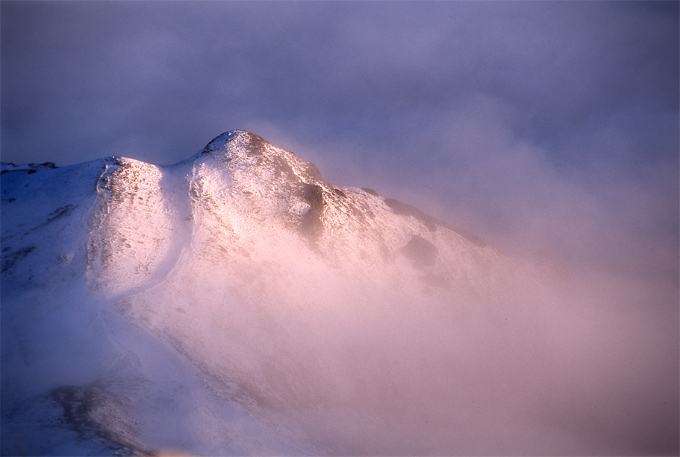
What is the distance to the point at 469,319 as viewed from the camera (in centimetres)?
4800

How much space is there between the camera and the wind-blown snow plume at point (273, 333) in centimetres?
2239

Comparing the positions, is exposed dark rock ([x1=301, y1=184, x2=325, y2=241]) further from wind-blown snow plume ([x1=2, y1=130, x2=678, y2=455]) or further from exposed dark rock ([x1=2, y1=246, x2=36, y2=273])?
exposed dark rock ([x1=2, y1=246, x2=36, y2=273])

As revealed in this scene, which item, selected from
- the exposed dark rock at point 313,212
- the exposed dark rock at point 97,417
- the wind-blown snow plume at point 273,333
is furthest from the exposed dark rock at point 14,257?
the exposed dark rock at point 313,212

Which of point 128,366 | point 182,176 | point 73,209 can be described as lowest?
point 128,366

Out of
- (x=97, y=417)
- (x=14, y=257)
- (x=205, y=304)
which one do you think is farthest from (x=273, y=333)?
(x=14, y=257)

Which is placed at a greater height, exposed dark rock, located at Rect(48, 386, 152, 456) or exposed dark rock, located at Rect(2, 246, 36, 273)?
exposed dark rock, located at Rect(2, 246, 36, 273)

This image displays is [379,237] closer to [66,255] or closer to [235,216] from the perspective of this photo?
[235,216]

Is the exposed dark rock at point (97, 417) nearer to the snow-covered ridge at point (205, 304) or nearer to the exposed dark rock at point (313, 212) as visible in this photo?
the snow-covered ridge at point (205, 304)

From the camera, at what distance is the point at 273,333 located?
106 ft

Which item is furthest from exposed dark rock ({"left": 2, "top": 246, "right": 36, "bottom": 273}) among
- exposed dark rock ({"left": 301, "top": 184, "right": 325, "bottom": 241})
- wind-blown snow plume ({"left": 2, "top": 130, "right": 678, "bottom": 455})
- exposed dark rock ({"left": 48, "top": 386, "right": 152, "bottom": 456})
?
exposed dark rock ({"left": 301, "top": 184, "right": 325, "bottom": 241})

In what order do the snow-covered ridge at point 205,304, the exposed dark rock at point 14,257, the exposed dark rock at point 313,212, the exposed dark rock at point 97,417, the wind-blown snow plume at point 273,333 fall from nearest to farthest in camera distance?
the exposed dark rock at point 97,417, the snow-covered ridge at point 205,304, the wind-blown snow plume at point 273,333, the exposed dark rock at point 14,257, the exposed dark rock at point 313,212

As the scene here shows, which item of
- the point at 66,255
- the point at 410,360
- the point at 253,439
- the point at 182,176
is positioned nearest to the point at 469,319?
the point at 410,360

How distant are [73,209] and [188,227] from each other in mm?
9691

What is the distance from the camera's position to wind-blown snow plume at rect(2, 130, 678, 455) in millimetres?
22391
